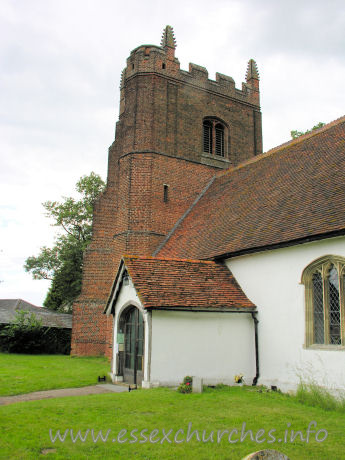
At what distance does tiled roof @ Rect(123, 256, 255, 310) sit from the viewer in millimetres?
12289

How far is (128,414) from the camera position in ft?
27.8

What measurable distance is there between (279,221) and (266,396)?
5144 millimetres

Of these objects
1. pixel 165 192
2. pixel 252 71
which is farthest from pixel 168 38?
pixel 165 192

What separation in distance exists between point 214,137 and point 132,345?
1394cm

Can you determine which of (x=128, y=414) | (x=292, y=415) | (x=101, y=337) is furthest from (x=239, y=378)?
(x=101, y=337)

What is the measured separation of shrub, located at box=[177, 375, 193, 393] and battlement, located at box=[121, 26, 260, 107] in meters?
16.4

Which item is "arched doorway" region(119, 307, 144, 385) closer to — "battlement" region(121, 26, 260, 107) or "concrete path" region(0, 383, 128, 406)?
"concrete path" region(0, 383, 128, 406)

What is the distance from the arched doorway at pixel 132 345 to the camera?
13055 mm

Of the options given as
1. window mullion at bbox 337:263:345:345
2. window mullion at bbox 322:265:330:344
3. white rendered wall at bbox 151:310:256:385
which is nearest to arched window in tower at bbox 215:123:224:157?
white rendered wall at bbox 151:310:256:385

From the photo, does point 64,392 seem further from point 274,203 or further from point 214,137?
point 214,137

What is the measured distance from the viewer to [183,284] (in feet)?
42.9

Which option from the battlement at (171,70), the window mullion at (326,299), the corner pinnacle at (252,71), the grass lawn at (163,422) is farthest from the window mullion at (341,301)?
the corner pinnacle at (252,71)

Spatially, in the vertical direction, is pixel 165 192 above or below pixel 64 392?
above

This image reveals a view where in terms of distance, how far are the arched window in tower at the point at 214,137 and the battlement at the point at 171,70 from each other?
5.90ft
